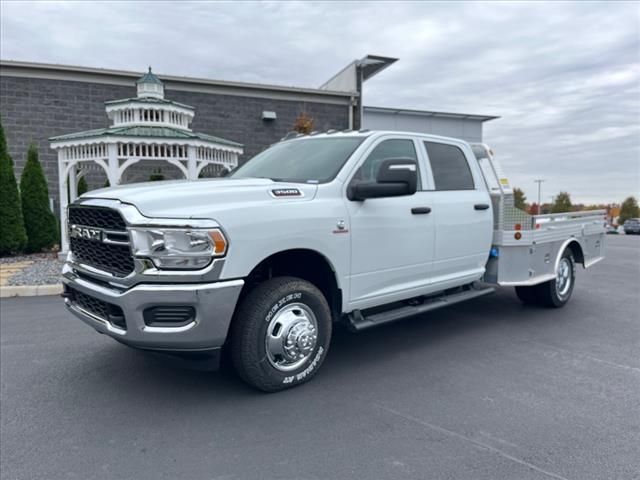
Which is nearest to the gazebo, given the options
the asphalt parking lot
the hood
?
the asphalt parking lot

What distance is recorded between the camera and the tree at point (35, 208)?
1198 centimetres

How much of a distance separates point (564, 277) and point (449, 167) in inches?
108

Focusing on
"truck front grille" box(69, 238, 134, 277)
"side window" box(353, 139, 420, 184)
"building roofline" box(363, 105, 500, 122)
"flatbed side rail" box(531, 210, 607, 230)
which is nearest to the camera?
"truck front grille" box(69, 238, 134, 277)

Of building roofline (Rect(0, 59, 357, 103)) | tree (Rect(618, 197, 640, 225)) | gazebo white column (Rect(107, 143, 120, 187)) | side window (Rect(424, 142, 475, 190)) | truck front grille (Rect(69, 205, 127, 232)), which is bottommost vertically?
tree (Rect(618, 197, 640, 225))

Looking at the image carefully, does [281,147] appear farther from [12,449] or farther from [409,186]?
[12,449]

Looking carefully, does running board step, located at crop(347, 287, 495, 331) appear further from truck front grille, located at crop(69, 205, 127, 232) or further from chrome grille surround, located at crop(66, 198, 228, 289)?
truck front grille, located at crop(69, 205, 127, 232)

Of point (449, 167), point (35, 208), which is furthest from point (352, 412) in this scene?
point (35, 208)

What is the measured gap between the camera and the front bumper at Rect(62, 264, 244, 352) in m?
3.15

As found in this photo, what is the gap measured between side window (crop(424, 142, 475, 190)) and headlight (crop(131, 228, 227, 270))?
9.16 feet

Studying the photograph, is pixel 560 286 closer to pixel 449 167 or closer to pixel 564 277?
pixel 564 277

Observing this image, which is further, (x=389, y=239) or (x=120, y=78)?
(x=120, y=78)

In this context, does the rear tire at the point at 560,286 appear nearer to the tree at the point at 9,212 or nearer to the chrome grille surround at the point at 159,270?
the chrome grille surround at the point at 159,270

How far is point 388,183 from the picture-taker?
13.0ft

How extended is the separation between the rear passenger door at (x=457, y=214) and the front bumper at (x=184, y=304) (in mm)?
2458
